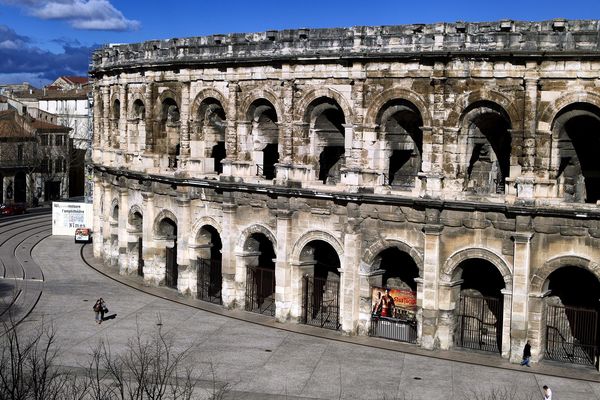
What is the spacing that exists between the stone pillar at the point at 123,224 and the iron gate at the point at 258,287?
418 inches

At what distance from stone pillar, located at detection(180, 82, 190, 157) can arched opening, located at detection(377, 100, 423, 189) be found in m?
10.8

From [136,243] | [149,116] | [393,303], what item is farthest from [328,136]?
[136,243]

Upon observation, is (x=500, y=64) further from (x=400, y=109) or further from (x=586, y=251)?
(x=586, y=251)

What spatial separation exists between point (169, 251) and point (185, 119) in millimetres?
7311

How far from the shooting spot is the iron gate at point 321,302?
38.4 meters

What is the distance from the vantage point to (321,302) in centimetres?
3906

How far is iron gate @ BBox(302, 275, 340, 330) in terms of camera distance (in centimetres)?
3841

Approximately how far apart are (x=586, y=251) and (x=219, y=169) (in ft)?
68.0

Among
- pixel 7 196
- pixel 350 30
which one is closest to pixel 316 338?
pixel 350 30

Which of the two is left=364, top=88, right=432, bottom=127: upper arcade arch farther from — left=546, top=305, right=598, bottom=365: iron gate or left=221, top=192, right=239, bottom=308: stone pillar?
left=546, top=305, right=598, bottom=365: iron gate

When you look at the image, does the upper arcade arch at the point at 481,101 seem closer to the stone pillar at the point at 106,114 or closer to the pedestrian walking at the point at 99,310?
the pedestrian walking at the point at 99,310

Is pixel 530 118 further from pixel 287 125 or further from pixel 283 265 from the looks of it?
pixel 283 265

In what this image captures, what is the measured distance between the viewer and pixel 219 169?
46031 mm

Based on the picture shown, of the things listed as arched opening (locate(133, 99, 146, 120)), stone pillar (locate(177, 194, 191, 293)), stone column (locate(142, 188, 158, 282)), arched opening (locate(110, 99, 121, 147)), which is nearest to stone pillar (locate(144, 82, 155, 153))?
arched opening (locate(133, 99, 146, 120))
